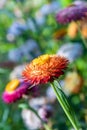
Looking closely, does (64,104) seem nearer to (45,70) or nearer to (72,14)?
(45,70)

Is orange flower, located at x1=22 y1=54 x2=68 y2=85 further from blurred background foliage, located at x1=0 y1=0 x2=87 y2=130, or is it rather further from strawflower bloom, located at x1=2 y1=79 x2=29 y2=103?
blurred background foliage, located at x1=0 y1=0 x2=87 y2=130

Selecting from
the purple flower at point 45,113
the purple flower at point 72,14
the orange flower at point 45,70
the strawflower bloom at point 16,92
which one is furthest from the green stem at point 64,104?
the purple flower at point 72,14

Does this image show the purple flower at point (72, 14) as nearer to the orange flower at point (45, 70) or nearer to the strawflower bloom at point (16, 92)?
the strawflower bloom at point (16, 92)

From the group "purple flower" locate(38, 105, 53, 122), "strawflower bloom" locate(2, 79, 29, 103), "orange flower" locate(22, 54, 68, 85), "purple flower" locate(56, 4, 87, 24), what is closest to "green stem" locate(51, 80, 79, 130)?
"orange flower" locate(22, 54, 68, 85)

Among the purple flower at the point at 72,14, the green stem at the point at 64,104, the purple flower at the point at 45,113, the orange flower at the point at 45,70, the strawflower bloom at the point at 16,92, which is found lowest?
the green stem at the point at 64,104

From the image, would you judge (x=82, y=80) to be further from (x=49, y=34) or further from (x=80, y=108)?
(x=49, y=34)

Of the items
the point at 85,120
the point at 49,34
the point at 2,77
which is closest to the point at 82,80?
the point at 85,120
